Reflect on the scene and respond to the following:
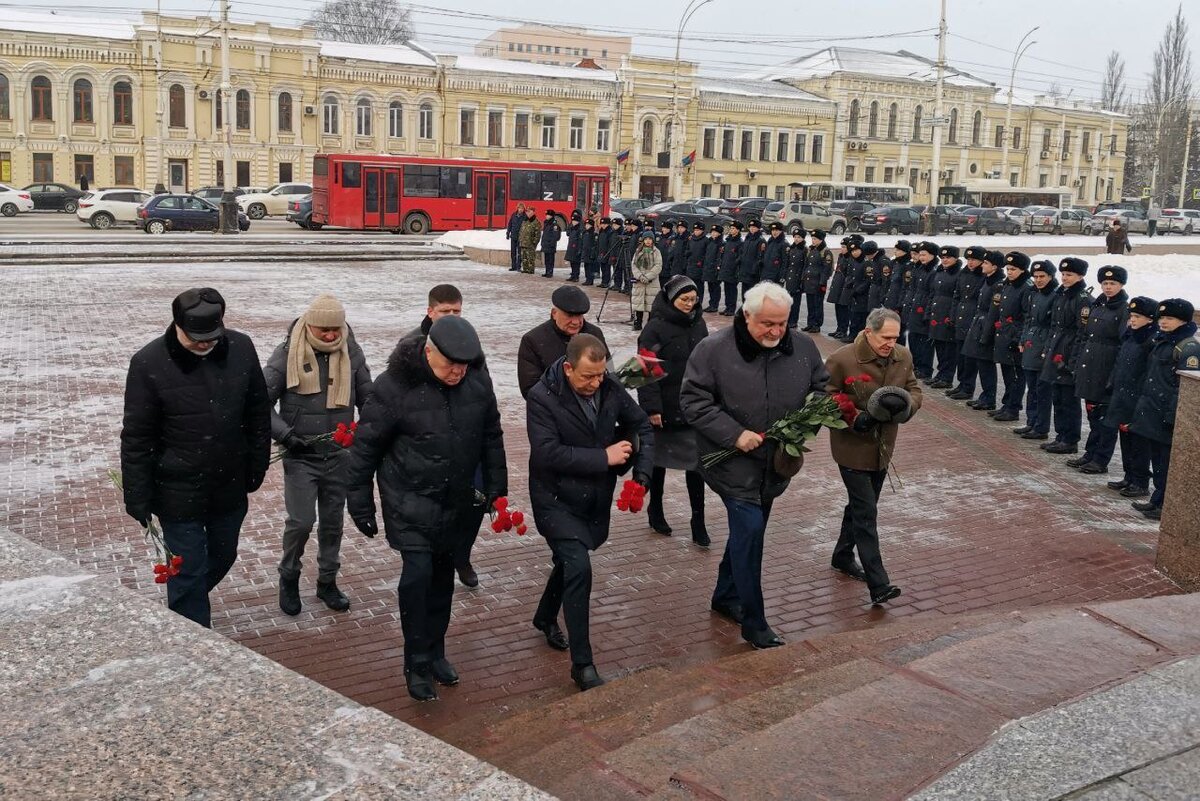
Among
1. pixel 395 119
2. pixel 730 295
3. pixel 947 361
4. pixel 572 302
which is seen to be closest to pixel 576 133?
pixel 395 119

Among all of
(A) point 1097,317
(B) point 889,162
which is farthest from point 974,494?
(B) point 889,162

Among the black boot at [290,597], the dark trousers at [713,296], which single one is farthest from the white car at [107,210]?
the black boot at [290,597]

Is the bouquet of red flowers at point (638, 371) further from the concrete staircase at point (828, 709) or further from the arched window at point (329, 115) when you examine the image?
the arched window at point (329, 115)

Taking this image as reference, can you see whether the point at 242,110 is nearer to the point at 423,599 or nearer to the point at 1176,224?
the point at 1176,224

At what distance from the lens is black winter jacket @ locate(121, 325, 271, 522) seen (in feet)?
15.7

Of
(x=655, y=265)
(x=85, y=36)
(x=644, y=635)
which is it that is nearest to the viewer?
(x=644, y=635)

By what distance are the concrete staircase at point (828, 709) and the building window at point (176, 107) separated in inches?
2062

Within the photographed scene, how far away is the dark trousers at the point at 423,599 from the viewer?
4.97 meters

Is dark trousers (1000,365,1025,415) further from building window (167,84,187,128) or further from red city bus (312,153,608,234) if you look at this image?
building window (167,84,187,128)

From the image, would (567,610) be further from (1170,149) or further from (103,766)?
(1170,149)

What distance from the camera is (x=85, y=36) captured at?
49.3m

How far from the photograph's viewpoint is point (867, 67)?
71.1m

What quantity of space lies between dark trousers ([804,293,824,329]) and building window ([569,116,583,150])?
45.7 metres

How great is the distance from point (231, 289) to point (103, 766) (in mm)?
17744
